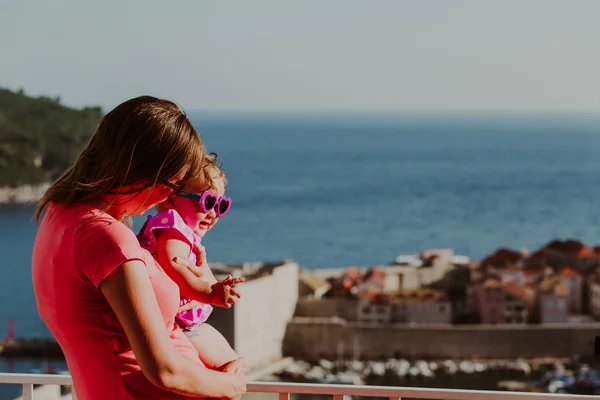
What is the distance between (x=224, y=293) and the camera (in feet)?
2.90

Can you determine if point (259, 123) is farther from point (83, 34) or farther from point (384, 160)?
point (83, 34)

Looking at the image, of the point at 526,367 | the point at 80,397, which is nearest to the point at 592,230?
the point at 526,367

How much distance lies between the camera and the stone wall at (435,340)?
1780 cm

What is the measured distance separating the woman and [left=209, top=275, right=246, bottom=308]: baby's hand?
0.10m

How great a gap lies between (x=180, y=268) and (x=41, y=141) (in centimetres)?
2921

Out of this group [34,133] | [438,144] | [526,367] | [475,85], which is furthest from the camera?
[438,144]

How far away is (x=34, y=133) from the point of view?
29562 mm

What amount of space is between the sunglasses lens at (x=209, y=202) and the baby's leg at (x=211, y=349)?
0.14 meters

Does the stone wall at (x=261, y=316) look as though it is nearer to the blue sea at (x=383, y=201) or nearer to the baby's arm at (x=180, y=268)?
the blue sea at (x=383, y=201)

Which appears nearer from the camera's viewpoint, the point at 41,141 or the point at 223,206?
the point at 223,206

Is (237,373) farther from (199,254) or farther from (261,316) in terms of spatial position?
(261,316)

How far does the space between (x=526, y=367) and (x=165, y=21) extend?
25484mm

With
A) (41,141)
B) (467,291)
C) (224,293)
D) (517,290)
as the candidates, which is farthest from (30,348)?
(224,293)

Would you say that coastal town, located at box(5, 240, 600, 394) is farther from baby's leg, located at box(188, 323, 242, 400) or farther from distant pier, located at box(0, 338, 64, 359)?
baby's leg, located at box(188, 323, 242, 400)
